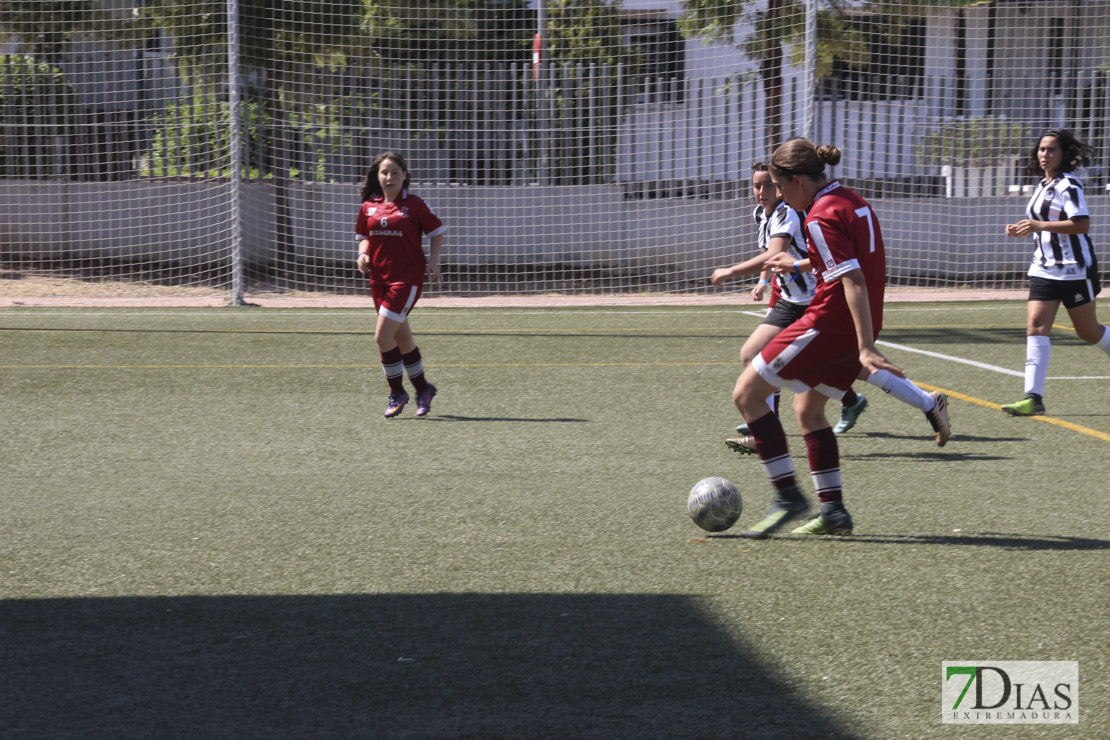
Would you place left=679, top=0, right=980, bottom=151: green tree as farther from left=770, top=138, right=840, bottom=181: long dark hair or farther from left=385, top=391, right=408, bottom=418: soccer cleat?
left=770, top=138, right=840, bottom=181: long dark hair

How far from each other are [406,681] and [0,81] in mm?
16946

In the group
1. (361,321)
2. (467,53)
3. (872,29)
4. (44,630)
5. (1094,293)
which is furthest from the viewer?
(467,53)

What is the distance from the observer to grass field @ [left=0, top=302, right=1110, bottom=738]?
11.1 ft

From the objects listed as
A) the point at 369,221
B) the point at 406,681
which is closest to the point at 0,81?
the point at 369,221

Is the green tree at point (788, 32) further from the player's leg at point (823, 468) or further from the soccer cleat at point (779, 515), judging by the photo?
the soccer cleat at point (779, 515)

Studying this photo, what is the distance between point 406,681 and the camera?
11.6 feet

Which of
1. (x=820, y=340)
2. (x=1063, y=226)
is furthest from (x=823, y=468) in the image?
(x=1063, y=226)

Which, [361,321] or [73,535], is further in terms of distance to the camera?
[361,321]

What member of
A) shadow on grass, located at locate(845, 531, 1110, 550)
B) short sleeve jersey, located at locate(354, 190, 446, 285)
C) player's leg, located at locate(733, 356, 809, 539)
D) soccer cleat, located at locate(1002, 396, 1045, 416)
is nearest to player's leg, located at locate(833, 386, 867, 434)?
soccer cleat, located at locate(1002, 396, 1045, 416)

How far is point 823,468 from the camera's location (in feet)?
17.0

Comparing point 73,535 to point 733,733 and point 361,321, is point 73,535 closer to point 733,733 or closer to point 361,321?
point 733,733

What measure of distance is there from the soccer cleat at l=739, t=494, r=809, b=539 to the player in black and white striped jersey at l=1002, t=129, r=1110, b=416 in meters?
3.64

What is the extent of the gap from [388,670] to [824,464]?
2308 millimetres

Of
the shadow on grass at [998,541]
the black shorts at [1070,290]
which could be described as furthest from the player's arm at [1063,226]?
the shadow on grass at [998,541]
